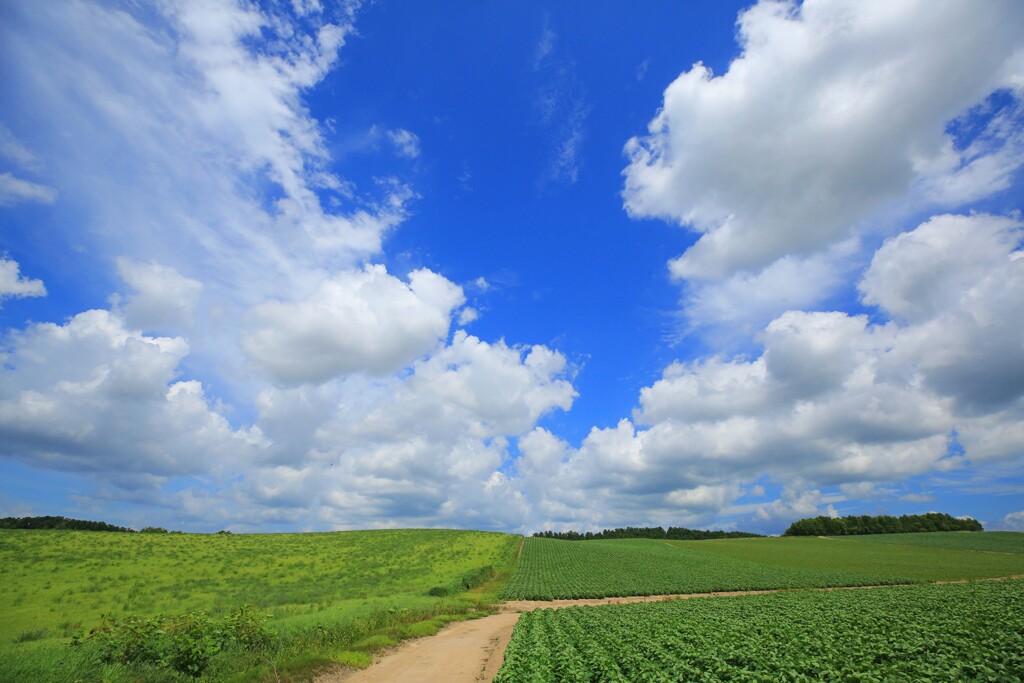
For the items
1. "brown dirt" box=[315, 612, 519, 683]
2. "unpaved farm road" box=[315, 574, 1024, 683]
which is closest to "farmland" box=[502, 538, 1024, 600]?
"unpaved farm road" box=[315, 574, 1024, 683]

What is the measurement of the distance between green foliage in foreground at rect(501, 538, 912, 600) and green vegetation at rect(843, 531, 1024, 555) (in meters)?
41.4

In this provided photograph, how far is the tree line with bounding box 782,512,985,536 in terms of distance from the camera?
133000mm

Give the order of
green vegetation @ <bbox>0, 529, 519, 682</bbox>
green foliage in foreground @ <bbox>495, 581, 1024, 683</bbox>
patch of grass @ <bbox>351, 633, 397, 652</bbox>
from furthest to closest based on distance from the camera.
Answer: patch of grass @ <bbox>351, 633, 397, 652</bbox> < green vegetation @ <bbox>0, 529, 519, 682</bbox> < green foliage in foreground @ <bbox>495, 581, 1024, 683</bbox>

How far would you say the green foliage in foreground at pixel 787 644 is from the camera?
42.9 ft

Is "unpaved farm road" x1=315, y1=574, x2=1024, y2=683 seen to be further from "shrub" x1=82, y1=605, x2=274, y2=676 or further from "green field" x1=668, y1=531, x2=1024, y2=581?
"green field" x1=668, y1=531, x2=1024, y2=581

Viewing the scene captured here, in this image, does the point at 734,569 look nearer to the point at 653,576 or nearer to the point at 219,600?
the point at 653,576

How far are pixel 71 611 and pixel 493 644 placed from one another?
88.9 ft

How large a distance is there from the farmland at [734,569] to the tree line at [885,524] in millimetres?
56061

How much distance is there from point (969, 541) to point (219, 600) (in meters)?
121

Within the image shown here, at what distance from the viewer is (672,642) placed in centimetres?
1744

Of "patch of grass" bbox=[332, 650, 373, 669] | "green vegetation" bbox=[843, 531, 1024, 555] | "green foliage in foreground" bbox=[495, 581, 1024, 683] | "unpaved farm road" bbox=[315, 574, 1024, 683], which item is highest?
"green vegetation" bbox=[843, 531, 1024, 555]

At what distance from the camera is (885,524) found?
137 m

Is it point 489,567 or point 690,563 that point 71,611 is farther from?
point 690,563

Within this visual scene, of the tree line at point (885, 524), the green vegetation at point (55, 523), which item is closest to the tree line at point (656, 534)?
the tree line at point (885, 524)
